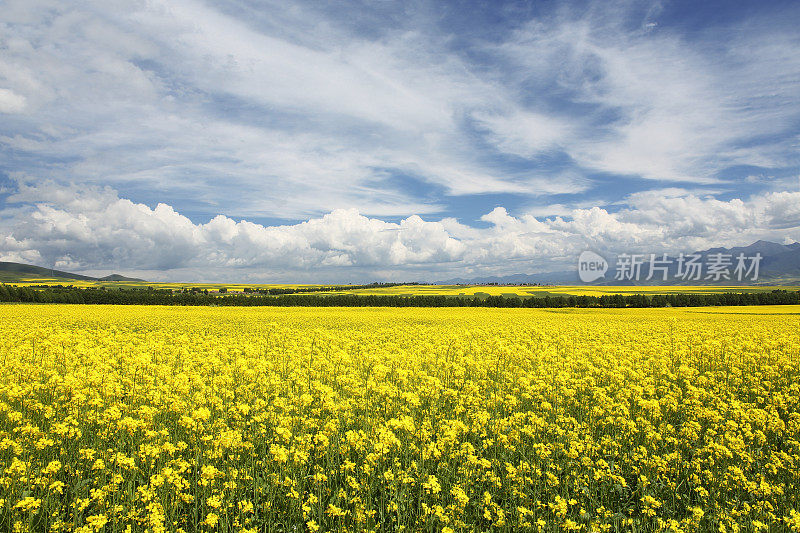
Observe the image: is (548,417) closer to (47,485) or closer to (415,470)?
(415,470)

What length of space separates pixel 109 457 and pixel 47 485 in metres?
0.88

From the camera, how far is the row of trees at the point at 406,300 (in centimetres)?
6469

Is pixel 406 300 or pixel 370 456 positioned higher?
pixel 370 456

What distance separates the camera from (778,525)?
6078 millimetres

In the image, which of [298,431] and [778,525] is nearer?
[778,525]

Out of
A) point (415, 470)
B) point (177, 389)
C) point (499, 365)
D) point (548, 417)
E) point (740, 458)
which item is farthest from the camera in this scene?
point (499, 365)

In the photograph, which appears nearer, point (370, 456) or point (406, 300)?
point (370, 456)

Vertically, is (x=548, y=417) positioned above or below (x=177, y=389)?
below

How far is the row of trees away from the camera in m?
64.7

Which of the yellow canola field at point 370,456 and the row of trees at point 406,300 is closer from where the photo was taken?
the yellow canola field at point 370,456

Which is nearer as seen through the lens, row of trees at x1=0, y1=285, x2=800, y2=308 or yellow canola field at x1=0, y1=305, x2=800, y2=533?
yellow canola field at x1=0, y1=305, x2=800, y2=533

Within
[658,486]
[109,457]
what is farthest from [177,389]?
[658,486]

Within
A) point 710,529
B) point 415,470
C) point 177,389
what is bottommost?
point 710,529

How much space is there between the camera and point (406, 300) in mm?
72438
